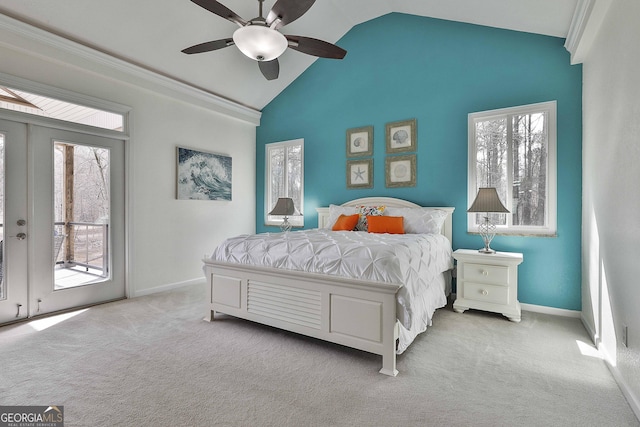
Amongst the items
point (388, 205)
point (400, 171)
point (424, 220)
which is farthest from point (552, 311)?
point (400, 171)

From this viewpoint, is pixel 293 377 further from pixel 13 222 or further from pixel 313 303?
pixel 13 222

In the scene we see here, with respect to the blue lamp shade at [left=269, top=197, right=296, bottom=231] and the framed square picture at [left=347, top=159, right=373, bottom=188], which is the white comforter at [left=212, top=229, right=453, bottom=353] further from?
the framed square picture at [left=347, top=159, right=373, bottom=188]

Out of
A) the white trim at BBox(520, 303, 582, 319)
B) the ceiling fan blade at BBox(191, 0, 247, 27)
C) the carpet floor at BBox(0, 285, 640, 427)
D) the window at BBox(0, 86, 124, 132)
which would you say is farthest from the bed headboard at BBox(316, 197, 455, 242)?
the window at BBox(0, 86, 124, 132)

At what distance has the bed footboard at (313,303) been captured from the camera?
2.17m

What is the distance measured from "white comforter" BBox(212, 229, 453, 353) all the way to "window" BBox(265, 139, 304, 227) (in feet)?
7.66

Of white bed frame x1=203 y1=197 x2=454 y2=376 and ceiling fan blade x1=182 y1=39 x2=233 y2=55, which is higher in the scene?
ceiling fan blade x1=182 y1=39 x2=233 y2=55

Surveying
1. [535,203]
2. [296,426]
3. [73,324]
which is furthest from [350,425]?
[535,203]

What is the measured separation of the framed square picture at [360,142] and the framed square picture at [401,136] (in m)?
0.28

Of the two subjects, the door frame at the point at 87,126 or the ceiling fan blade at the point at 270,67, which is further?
the ceiling fan blade at the point at 270,67

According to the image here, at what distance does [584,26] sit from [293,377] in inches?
141

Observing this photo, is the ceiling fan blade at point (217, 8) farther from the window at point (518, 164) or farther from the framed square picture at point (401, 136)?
the window at point (518, 164)

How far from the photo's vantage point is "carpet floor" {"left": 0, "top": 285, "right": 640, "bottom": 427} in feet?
5.56

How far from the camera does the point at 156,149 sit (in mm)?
4199

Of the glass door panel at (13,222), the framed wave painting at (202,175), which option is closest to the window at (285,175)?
the framed wave painting at (202,175)
